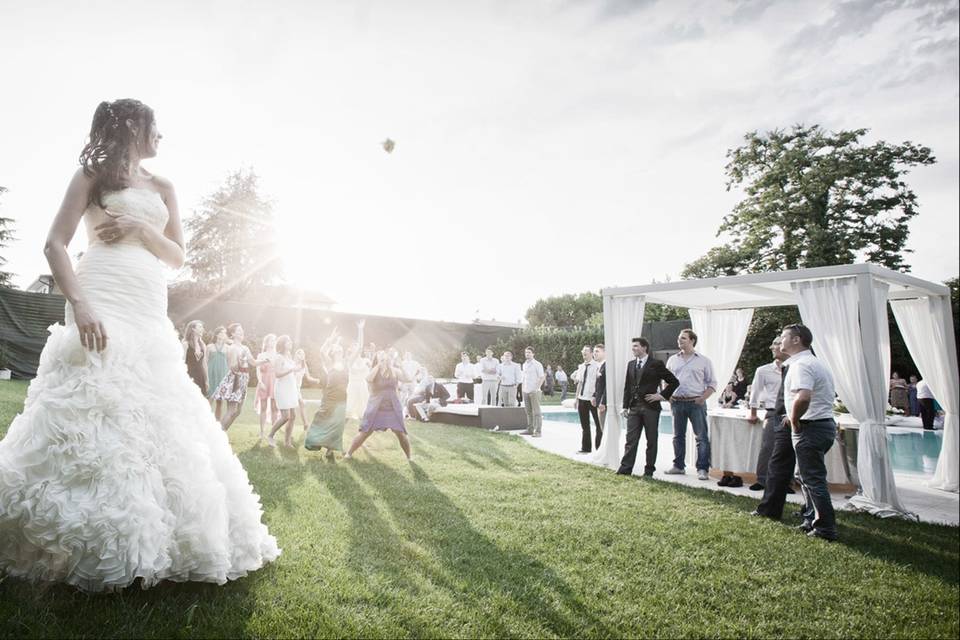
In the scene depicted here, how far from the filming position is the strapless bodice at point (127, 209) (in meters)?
2.38

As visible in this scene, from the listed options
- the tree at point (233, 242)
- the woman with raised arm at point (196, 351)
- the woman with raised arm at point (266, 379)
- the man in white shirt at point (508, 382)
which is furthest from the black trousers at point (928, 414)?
the tree at point (233, 242)

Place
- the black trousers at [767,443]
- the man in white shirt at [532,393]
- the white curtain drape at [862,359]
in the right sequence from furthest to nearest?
the man in white shirt at [532,393] < the white curtain drape at [862,359] < the black trousers at [767,443]

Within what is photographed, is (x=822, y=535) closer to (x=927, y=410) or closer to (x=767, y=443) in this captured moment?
(x=767, y=443)

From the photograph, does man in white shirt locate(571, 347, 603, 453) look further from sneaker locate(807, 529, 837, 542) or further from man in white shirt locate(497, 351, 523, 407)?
man in white shirt locate(497, 351, 523, 407)

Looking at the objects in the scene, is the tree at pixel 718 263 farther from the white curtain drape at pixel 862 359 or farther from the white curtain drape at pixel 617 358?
the white curtain drape at pixel 862 359

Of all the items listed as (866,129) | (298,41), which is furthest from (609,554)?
(866,129)

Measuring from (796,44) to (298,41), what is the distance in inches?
130

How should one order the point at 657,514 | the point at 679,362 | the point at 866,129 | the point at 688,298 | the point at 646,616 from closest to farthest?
the point at 646,616 → the point at 657,514 → the point at 679,362 → the point at 688,298 → the point at 866,129

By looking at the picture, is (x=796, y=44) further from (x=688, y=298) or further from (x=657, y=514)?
(x=688, y=298)

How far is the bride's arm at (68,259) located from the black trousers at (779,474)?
5466 mm

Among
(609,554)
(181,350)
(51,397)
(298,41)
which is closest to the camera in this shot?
(51,397)

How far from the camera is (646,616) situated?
2926 millimetres

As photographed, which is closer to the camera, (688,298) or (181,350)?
(181,350)

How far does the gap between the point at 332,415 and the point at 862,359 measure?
6.54m
